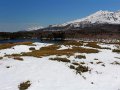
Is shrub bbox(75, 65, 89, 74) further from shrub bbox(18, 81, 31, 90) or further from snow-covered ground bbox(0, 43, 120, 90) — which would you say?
shrub bbox(18, 81, 31, 90)

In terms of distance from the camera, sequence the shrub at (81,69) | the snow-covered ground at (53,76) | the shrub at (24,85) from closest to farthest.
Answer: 1. the shrub at (24,85)
2. the snow-covered ground at (53,76)
3. the shrub at (81,69)

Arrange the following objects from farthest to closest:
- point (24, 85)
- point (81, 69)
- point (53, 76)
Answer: point (81, 69)
point (53, 76)
point (24, 85)

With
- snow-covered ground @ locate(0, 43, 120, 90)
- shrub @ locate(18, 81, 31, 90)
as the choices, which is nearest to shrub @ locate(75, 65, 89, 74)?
snow-covered ground @ locate(0, 43, 120, 90)

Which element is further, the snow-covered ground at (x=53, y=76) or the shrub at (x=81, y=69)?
the shrub at (x=81, y=69)

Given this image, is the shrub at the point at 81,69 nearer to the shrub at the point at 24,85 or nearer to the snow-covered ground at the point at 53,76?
the snow-covered ground at the point at 53,76

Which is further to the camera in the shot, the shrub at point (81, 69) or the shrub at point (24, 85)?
the shrub at point (81, 69)

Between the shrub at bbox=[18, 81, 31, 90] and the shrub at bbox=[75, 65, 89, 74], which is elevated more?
the shrub at bbox=[75, 65, 89, 74]

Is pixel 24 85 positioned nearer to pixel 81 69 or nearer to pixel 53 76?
pixel 53 76

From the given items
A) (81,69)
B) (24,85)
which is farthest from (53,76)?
(81,69)

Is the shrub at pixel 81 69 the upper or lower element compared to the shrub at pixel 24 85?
upper

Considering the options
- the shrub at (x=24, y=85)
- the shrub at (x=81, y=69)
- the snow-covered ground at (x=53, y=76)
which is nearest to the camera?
the shrub at (x=24, y=85)

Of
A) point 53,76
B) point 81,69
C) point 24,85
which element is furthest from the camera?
point 81,69

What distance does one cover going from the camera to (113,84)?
23953 mm

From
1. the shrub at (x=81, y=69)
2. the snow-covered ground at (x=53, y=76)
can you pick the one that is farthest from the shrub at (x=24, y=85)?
the shrub at (x=81, y=69)
